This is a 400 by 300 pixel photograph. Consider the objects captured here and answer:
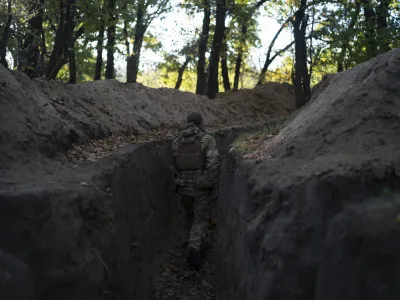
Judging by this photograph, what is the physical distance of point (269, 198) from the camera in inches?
197

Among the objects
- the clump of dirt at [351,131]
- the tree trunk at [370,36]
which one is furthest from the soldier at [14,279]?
the tree trunk at [370,36]

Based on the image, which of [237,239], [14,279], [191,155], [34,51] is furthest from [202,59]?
[14,279]

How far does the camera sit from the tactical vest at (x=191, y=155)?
8.59 metres

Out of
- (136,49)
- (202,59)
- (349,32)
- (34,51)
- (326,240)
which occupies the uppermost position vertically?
(136,49)

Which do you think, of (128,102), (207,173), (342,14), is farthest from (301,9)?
(207,173)

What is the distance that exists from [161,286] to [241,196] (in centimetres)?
263

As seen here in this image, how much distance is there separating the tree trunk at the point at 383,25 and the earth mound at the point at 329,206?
7.24m

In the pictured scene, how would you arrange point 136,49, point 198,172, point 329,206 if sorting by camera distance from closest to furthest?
1. point 329,206
2. point 198,172
3. point 136,49

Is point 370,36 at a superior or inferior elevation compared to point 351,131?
superior

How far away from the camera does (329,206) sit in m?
4.32

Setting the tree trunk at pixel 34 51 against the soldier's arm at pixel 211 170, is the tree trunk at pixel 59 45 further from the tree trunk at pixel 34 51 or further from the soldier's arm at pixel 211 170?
the soldier's arm at pixel 211 170

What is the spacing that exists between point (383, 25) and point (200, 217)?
9511 mm

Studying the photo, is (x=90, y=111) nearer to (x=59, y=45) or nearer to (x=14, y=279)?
(x=59, y=45)

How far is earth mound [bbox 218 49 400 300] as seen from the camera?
3.94 meters
